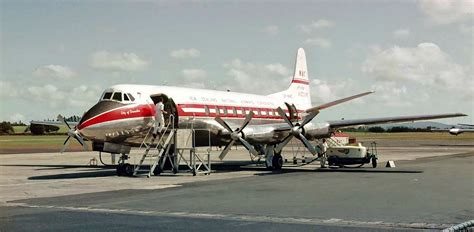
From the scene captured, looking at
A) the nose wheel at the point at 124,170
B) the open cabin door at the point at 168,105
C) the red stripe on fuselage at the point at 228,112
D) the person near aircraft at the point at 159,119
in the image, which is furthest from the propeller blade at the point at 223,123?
the nose wheel at the point at 124,170

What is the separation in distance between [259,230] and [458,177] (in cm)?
1659

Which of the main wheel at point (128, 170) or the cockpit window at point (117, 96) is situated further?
the main wheel at point (128, 170)

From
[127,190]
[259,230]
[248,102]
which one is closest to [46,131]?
[248,102]

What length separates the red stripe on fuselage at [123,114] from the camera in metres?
25.3

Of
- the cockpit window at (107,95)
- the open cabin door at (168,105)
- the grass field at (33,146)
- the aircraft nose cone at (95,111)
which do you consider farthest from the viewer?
the grass field at (33,146)

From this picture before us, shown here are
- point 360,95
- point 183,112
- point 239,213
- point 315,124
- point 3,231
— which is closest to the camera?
point 3,231

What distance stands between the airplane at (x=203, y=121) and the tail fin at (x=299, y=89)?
3.82 m

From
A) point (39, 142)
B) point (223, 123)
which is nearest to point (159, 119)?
point (223, 123)

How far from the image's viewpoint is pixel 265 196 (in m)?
17.4

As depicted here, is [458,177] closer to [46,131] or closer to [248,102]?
[248,102]

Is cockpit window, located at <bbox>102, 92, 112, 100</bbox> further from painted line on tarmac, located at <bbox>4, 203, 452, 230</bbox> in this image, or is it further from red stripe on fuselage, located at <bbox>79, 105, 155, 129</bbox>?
painted line on tarmac, located at <bbox>4, 203, 452, 230</bbox>

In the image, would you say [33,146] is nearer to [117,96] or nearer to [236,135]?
[236,135]

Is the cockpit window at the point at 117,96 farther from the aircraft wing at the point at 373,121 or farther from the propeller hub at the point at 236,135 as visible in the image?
the aircraft wing at the point at 373,121

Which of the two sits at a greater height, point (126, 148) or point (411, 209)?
point (126, 148)
